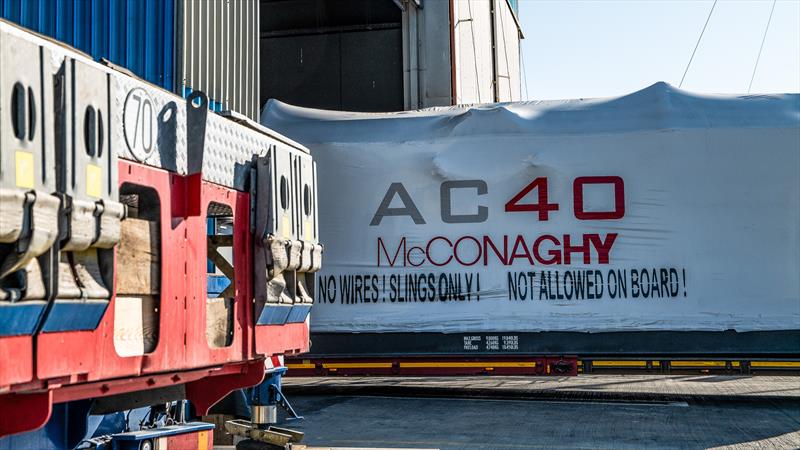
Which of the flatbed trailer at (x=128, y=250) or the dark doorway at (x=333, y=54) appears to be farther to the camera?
the dark doorway at (x=333, y=54)

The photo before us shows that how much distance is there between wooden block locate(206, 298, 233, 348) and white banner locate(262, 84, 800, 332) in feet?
25.4

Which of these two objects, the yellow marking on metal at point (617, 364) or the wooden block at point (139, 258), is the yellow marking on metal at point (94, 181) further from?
the yellow marking on metal at point (617, 364)

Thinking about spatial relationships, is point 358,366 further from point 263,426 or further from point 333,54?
point 333,54

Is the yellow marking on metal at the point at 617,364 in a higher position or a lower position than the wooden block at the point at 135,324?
lower

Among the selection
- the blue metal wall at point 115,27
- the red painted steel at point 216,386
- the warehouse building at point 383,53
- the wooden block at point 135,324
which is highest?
the warehouse building at point 383,53

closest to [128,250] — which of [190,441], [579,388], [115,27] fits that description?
[190,441]

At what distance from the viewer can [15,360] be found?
123 inches

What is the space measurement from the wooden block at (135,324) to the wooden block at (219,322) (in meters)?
0.63

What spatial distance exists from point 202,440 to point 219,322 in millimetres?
1094

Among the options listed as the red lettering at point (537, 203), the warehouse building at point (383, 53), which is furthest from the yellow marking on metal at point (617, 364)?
the warehouse building at point (383, 53)

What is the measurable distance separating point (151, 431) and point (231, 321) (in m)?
0.81

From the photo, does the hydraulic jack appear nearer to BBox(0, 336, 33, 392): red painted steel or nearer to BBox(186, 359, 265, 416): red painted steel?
BBox(186, 359, 265, 416): red painted steel

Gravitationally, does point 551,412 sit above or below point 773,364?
below

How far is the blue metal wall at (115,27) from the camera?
7305mm
